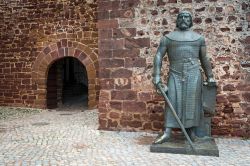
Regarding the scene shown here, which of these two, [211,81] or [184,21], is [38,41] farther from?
[211,81]

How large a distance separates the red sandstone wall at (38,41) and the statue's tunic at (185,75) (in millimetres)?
5452

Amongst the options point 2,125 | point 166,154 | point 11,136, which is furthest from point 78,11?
point 166,154

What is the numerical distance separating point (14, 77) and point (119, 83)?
5.66 m

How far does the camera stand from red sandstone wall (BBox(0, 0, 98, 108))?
10391 mm

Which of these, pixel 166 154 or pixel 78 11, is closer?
pixel 166 154

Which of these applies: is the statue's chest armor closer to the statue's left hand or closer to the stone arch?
the statue's left hand

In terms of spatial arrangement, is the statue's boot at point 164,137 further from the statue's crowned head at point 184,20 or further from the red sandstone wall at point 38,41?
the red sandstone wall at point 38,41

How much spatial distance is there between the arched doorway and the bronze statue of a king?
6.53 metres

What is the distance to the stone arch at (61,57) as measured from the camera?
1036 centimetres

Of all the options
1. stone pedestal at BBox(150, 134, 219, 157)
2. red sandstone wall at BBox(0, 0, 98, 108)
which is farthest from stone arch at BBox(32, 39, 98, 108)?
stone pedestal at BBox(150, 134, 219, 157)

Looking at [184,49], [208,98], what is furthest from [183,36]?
[208,98]

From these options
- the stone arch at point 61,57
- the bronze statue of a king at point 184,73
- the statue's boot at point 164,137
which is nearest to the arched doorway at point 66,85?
the stone arch at point 61,57

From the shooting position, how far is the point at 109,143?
18.4 ft

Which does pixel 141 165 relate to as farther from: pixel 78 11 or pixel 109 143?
pixel 78 11
